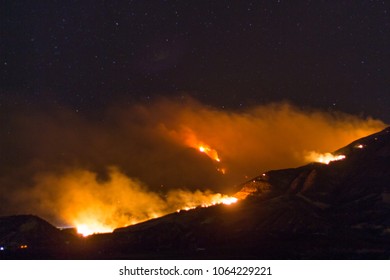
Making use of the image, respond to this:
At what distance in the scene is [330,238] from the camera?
139 metres

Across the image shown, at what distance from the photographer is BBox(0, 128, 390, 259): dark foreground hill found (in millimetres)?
128250

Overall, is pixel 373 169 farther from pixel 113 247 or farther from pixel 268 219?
pixel 113 247

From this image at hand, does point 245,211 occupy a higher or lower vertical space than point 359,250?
higher

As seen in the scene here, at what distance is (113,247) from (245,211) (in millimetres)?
A: 52530

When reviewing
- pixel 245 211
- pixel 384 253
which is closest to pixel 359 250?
pixel 384 253

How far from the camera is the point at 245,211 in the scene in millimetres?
180125

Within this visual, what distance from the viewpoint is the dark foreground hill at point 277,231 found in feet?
421

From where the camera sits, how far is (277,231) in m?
152
